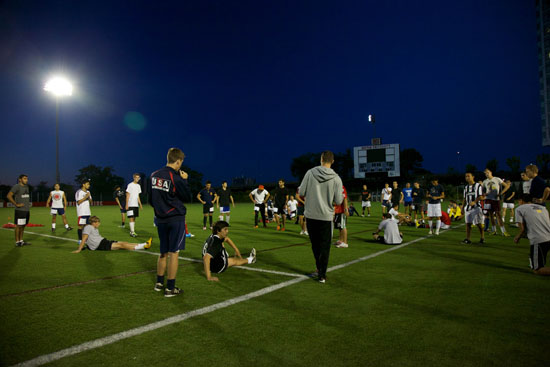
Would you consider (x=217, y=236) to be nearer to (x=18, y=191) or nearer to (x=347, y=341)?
(x=347, y=341)

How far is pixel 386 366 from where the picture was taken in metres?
2.67

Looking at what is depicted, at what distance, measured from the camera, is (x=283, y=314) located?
153 inches

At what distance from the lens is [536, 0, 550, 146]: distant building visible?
2494 inches

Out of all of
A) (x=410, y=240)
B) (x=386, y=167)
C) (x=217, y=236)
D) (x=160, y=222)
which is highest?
(x=386, y=167)

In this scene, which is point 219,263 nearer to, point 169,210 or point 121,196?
point 169,210

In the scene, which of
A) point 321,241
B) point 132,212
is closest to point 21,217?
point 132,212

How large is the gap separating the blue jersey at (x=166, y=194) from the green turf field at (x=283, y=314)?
1.21 m

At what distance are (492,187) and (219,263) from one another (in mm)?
9581

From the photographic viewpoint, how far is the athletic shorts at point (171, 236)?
15.1 feet

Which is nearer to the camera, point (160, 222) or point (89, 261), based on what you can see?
point (160, 222)

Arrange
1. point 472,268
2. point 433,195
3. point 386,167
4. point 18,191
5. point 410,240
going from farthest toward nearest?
point 386,167 < point 433,195 < point 410,240 < point 18,191 < point 472,268

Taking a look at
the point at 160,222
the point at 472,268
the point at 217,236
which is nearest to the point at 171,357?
the point at 160,222

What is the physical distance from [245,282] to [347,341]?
8.38 feet

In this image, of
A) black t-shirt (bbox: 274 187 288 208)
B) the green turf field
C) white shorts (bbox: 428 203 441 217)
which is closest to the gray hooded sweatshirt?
the green turf field
